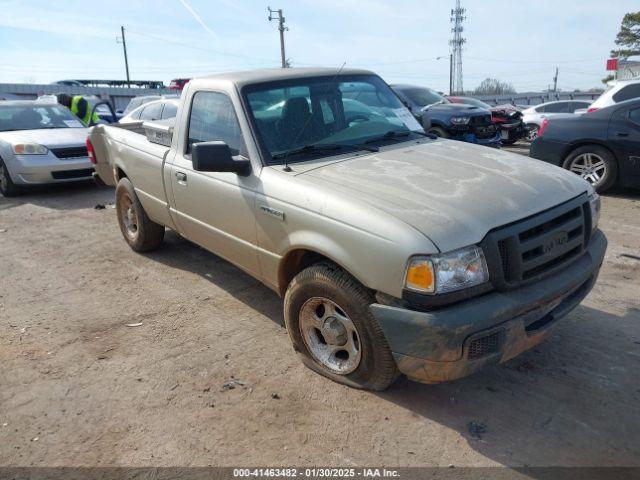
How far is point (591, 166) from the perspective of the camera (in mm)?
7562

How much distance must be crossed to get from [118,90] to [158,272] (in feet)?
125

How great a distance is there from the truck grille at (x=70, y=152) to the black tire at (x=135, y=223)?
154 inches

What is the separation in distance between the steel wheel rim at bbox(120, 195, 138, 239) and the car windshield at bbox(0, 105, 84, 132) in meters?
5.20

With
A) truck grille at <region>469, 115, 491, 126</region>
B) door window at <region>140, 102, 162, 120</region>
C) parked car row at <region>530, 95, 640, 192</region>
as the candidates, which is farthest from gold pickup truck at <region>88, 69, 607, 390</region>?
truck grille at <region>469, 115, 491, 126</region>

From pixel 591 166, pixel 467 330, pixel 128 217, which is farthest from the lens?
pixel 591 166

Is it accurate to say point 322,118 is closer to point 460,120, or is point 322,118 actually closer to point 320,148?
point 320,148

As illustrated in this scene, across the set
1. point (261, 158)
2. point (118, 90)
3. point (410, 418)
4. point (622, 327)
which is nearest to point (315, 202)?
point (261, 158)

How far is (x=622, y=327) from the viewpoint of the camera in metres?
3.71

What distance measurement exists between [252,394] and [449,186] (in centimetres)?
175

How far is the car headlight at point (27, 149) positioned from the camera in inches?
342

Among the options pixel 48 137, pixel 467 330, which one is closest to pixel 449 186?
pixel 467 330

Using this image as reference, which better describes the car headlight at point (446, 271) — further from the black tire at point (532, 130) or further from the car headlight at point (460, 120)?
the black tire at point (532, 130)

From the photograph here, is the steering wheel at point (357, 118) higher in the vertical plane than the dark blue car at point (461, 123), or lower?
higher

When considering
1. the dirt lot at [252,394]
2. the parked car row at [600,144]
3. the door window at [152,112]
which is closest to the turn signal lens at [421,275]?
the dirt lot at [252,394]
